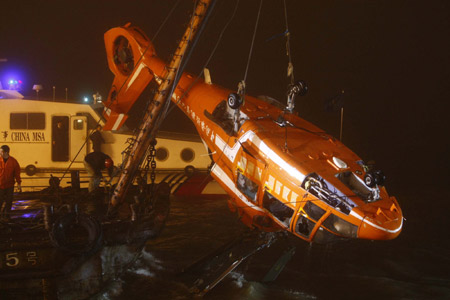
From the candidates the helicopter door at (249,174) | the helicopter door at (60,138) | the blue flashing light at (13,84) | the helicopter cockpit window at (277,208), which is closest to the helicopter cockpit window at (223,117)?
the helicopter door at (249,174)

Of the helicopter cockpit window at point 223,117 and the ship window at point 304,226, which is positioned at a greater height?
the helicopter cockpit window at point 223,117

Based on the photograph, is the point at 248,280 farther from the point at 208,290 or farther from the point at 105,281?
the point at 105,281

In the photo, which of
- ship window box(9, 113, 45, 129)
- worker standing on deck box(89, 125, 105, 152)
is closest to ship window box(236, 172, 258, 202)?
worker standing on deck box(89, 125, 105, 152)

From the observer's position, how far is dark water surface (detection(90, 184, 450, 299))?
7.41 metres

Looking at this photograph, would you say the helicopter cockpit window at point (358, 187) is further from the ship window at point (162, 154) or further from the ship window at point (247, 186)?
the ship window at point (162, 154)

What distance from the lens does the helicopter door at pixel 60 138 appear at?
40.3 ft

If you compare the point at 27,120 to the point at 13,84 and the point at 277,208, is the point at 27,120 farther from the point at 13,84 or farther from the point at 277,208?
the point at 277,208

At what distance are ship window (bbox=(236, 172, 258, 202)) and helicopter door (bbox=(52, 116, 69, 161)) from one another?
7617 mm

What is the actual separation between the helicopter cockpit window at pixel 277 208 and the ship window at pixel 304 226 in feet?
1.32

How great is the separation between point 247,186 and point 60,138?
813cm

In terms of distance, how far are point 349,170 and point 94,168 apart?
6.99 metres

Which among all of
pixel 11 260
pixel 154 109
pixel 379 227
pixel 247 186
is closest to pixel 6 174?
pixel 11 260

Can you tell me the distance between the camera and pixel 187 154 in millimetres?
12617

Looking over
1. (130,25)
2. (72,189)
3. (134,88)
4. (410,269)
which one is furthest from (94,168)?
(410,269)
